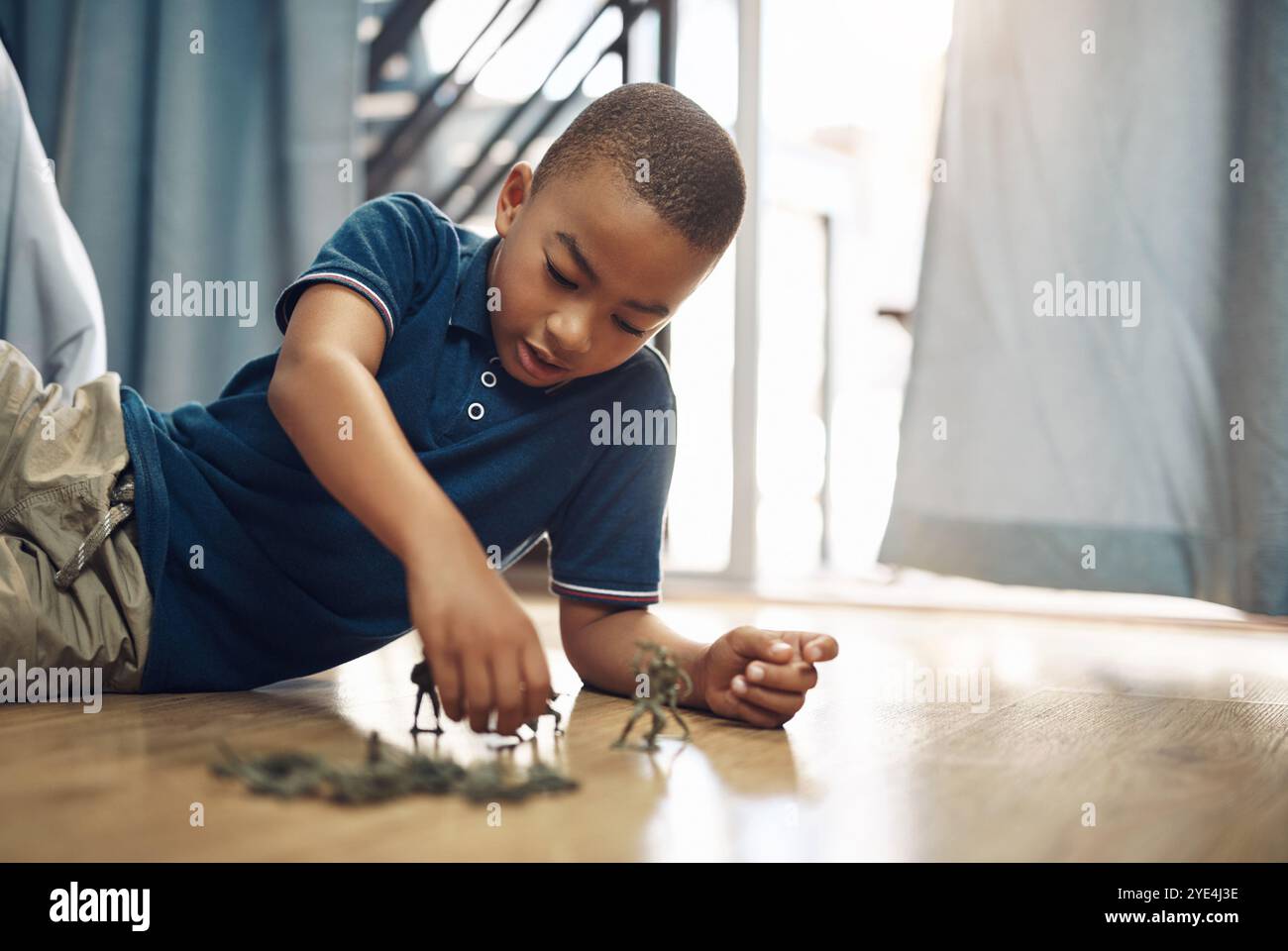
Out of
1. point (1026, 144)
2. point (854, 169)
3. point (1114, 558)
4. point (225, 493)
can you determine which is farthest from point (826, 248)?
point (225, 493)

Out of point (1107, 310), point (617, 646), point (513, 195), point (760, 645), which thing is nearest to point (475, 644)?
point (760, 645)

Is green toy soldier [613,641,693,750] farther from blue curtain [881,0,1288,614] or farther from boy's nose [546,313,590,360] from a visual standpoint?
blue curtain [881,0,1288,614]

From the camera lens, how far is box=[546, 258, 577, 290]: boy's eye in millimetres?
895

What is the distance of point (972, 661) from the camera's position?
140cm

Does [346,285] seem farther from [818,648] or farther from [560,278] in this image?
[818,648]

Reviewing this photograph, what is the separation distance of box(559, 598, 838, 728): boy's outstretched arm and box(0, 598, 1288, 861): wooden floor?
20 millimetres

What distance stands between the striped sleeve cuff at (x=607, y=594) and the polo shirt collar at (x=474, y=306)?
0.24 meters

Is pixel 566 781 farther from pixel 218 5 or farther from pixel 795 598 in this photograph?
pixel 218 5

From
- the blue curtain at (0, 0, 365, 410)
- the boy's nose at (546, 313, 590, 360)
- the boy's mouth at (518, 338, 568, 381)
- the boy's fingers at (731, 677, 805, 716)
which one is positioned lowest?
the boy's fingers at (731, 677, 805, 716)

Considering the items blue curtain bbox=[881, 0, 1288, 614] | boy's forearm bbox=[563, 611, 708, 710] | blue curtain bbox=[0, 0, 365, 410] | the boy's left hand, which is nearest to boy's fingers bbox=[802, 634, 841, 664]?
the boy's left hand

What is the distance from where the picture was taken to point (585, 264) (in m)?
0.88

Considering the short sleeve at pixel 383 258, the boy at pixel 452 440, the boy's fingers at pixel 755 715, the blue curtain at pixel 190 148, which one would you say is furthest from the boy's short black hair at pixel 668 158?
the blue curtain at pixel 190 148

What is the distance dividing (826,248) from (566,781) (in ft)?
10.2

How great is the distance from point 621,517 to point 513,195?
305mm
